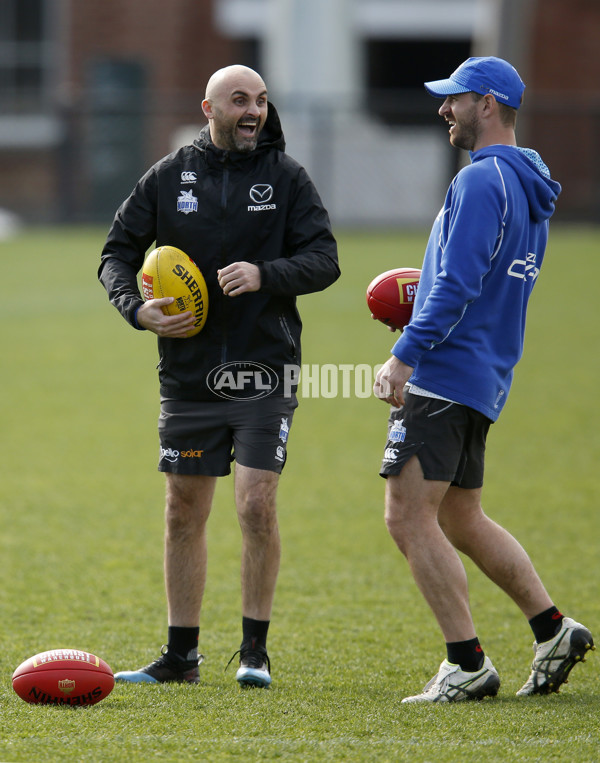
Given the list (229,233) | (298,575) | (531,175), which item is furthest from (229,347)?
(298,575)

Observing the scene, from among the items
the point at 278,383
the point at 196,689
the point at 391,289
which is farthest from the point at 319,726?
the point at 391,289

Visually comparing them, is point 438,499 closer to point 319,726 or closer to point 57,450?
point 319,726

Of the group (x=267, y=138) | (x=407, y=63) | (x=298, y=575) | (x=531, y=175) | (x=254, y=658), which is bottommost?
(x=298, y=575)

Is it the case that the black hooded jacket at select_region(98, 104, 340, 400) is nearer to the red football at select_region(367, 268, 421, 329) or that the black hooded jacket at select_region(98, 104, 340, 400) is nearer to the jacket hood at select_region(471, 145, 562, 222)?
the red football at select_region(367, 268, 421, 329)

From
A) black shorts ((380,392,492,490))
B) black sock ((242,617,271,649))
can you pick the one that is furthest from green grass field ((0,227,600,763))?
black shorts ((380,392,492,490))

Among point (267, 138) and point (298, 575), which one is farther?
point (298, 575)

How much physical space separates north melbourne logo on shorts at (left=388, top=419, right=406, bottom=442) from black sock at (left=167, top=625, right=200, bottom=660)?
1126 millimetres

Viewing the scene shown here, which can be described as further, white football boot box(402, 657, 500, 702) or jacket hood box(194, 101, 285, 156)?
jacket hood box(194, 101, 285, 156)

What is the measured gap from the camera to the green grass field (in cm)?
363

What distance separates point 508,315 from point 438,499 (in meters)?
0.70

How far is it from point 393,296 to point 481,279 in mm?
Answer: 573

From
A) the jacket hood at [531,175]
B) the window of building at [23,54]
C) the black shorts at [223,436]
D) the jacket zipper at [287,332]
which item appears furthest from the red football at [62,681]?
the window of building at [23,54]

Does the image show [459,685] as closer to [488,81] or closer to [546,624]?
[546,624]

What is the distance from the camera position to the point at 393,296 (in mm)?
4383
